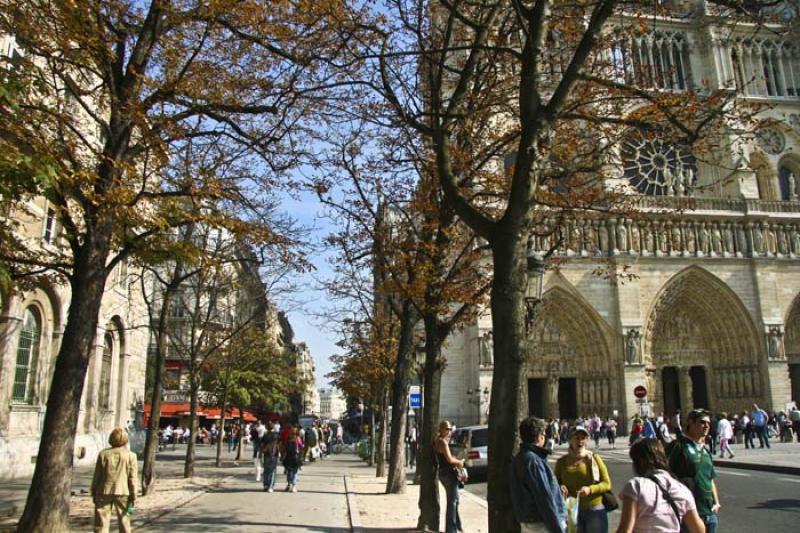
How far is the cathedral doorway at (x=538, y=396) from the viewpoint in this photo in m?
36.1

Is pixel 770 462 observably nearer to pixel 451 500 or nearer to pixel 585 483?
pixel 451 500

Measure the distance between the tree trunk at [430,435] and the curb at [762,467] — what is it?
10.2m

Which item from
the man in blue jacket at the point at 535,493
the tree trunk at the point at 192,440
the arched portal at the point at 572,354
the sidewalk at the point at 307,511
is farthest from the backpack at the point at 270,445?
the arched portal at the point at 572,354

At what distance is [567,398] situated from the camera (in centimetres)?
3725

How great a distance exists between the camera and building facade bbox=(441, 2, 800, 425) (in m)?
34.2

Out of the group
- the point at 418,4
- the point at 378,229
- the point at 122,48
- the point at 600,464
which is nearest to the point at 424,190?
the point at 378,229

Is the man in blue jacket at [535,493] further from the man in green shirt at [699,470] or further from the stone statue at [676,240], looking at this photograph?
the stone statue at [676,240]

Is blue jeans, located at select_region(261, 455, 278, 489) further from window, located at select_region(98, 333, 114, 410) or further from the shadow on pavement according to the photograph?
window, located at select_region(98, 333, 114, 410)

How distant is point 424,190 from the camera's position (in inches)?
527

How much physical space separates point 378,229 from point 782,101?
35.2m

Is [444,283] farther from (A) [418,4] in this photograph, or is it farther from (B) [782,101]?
(B) [782,101]

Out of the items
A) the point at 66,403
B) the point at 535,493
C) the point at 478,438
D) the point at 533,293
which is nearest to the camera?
the point at 535,493

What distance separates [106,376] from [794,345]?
115ft

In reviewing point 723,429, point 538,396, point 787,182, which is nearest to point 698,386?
point 538,396
